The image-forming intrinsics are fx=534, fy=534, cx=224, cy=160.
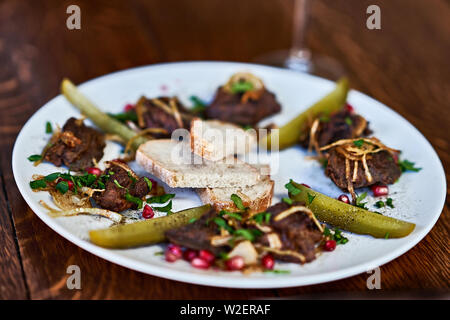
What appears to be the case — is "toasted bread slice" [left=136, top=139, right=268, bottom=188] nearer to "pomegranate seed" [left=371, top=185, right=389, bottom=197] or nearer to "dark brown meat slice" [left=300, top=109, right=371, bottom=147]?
"dark brown meat slice" [left=300, top=109, right=371, bottom=147]

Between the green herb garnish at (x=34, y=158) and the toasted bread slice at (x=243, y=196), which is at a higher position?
the green herb garnish at (x=34, y=158)

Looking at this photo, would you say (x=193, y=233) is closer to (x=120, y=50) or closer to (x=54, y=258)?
(x=54, y=258)

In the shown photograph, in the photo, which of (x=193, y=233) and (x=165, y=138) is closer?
(x=193, y=233)

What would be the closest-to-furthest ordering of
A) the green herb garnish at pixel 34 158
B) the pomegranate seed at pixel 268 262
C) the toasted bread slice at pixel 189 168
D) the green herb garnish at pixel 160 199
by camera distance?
the pomegranate seed at pixel 268 262 < the green herb garnish at pixel 160 199 < the toasted bread slice at pixel 189 168 < the green herb garnish at pixel 34 158

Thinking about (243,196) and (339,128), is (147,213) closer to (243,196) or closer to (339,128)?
(243,196)

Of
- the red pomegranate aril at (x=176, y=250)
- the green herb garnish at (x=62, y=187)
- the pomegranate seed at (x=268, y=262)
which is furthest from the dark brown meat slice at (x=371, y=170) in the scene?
the green herb garnish at (x=62, y=187)

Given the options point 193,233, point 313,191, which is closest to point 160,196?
point 193,233

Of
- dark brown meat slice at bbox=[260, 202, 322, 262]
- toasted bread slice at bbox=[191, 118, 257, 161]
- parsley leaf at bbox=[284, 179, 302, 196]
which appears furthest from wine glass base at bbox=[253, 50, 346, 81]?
dark brown meat slice at bbox=[260, 202, 322, 262]

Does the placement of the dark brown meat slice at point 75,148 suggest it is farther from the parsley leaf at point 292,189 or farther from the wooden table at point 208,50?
the parsley leaf at point 292,189
